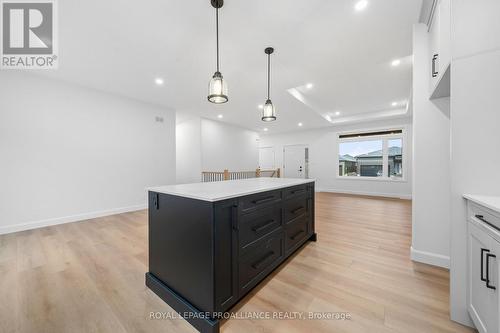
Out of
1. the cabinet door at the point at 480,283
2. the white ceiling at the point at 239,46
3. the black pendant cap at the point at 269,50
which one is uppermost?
the white ceiling at the point at 239,46

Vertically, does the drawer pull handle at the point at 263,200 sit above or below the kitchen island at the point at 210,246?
above

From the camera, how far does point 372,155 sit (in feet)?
23.0

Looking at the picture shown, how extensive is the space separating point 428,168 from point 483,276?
1.38 meters

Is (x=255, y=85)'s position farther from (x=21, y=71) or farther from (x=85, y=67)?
(x=21, y=71)

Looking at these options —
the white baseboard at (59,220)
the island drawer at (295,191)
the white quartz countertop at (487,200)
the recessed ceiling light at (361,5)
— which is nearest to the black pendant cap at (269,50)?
the recessed ceiling light at (361,5)

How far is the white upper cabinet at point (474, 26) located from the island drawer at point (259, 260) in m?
2.00

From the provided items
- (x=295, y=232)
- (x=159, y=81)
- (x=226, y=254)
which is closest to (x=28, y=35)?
(x=159, y=81)

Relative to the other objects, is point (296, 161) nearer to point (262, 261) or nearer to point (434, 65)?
point (434, 65)

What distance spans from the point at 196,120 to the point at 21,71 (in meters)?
4.01

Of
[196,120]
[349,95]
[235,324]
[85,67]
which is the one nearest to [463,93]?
[235,324]

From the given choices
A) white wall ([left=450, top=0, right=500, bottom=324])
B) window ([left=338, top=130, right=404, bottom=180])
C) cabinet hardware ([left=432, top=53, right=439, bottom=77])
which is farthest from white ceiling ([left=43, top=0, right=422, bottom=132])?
window ([left=338, top=130, right=404, bottom=180])

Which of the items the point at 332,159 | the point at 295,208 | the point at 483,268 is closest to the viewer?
the point at 483,268

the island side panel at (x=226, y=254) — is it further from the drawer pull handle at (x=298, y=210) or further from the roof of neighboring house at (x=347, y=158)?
the roof of neighboring house at (x=347, y=158)

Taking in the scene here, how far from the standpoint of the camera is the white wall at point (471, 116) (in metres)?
1.19
